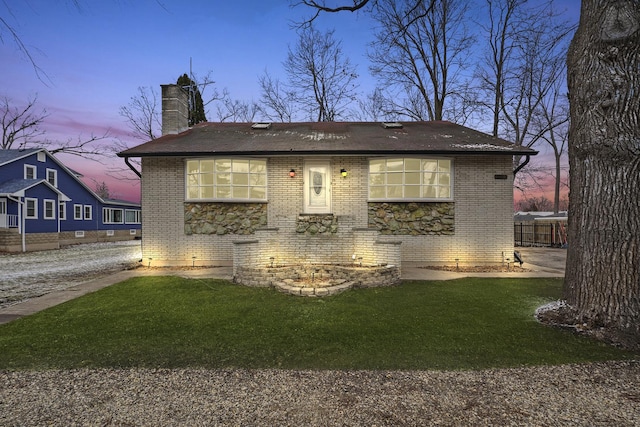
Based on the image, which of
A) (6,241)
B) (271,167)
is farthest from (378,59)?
(6,241)

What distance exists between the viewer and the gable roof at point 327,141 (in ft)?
29.5

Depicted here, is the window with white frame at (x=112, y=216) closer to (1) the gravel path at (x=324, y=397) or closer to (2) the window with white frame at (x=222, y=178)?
(2) the window with white frame at (x=222, y=178)

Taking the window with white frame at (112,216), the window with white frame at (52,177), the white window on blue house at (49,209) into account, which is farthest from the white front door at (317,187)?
the window with white frame at (112,216)

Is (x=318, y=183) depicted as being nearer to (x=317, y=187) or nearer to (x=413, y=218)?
(x=317, y=187)

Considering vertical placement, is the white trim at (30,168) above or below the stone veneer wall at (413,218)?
above

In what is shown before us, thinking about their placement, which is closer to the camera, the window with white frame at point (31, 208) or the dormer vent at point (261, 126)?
the dormer vent at point (261, 126)

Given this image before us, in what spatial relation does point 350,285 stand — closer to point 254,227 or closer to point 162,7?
point 254,227

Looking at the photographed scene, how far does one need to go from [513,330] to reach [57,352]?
18.9 ft

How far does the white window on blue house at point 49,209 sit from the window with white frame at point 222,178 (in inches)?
626

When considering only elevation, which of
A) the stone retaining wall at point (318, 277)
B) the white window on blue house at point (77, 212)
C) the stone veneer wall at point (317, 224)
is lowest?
the stone retaining wall at point (318, 277)

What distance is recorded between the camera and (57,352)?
353 centimetres

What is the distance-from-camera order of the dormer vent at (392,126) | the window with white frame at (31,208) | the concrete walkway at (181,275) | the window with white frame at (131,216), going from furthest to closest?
the window with white frame at (131,216) → the window with white frame at (31,208) → the dormer vent at (392,126) → the concrete walkway at (181,275)

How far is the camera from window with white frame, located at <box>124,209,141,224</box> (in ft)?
93.7

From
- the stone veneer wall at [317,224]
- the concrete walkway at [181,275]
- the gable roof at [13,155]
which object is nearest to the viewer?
the concrete walkway at [181,275]
